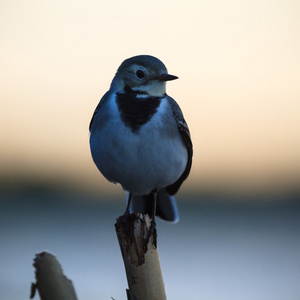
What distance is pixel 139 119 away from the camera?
4289 millimetres

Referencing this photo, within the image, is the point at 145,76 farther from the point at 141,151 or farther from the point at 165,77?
the point at 141,151

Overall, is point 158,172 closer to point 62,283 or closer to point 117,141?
point 117,141

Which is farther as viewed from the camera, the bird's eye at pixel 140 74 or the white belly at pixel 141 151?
the bird's eye at pixel 140 74

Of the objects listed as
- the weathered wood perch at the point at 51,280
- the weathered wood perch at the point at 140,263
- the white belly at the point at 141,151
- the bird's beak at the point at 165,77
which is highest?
the bird's beak at the point at 165,77

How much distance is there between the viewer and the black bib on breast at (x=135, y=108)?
428cm

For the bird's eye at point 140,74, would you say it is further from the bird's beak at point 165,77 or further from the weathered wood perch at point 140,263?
the weathered wood perch at point 140,263

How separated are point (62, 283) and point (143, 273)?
2.64 feet

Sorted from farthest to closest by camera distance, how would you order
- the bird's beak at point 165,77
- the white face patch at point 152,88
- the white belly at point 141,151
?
the white face patch at point 152,88 → the bird's beak at point 165,77 → the white belly at point 141,151

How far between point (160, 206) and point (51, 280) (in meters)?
3.39

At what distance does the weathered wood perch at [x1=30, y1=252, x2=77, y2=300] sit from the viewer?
2.27 meters

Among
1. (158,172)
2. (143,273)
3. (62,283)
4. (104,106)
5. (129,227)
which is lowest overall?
(62,283)

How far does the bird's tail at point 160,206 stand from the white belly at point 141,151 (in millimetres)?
940

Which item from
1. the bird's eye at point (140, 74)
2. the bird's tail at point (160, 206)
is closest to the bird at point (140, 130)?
the bird's eye at point (140, 74)

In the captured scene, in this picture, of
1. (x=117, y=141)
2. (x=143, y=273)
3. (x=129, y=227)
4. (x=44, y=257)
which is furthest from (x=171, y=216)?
(x=44, y=257)
